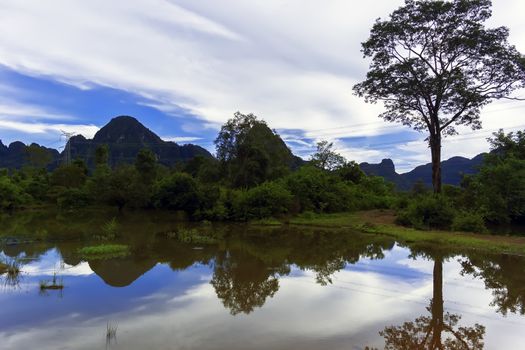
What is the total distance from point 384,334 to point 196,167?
39318 millimetres

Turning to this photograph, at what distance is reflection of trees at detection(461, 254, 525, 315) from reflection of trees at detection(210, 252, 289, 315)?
15.8ft

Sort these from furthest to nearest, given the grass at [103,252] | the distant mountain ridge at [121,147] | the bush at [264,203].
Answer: the distant mountain ridge at [121,147], the bush at [264,203], the grass at [103,252]

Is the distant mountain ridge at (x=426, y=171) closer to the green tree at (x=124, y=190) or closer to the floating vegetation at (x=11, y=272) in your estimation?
the green tree at (x=124, y=190)

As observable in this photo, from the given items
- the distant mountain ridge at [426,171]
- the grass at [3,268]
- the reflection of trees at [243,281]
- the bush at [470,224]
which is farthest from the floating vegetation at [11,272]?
the distant mountain ridge at [426,171]

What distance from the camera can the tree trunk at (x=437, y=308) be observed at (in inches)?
248

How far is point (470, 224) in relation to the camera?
1866 cm

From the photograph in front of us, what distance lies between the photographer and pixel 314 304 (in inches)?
322

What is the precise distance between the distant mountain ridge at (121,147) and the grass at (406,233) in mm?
61807

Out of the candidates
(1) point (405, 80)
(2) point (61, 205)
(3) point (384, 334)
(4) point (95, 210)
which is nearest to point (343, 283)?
(3) point (384, 334)

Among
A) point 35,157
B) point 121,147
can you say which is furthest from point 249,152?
point 121,147

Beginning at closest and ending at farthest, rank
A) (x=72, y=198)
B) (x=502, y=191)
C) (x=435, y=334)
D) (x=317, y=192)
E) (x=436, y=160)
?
(x=435, y=334), (x=502, y=191), (x=436, y=160), (x=317, y=192), (x=72, y=198)

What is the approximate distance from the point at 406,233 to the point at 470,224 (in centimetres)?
318

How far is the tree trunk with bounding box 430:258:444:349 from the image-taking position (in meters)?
6.30

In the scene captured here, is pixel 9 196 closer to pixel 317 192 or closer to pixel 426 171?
pixel 317 192
